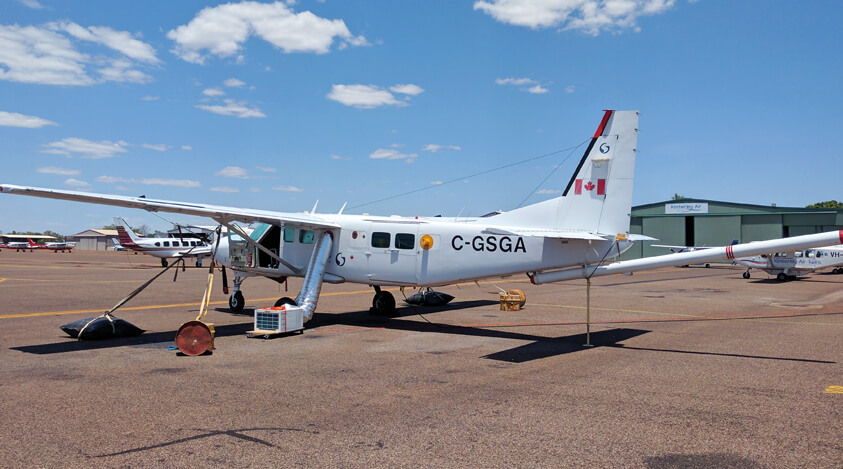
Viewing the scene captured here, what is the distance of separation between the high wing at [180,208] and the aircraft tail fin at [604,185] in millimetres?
6024

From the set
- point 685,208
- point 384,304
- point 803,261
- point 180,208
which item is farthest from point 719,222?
point 180,208

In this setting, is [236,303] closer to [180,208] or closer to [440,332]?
[180,208]

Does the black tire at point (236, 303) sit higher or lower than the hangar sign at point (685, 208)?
lower

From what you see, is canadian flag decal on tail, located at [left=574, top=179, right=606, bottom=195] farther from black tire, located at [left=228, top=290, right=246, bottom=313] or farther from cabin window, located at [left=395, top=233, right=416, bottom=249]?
black tire, located at [left=228, top=290, right=246, bottom=313]

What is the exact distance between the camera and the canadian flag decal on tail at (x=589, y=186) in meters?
12.6

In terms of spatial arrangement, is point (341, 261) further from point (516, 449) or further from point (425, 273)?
point (516, 449)

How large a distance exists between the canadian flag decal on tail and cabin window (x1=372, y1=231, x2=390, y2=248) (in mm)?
4782

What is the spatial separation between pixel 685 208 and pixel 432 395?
59563 mm

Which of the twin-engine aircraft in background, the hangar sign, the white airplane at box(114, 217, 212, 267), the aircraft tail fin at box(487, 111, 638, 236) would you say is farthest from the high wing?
the hangar sign

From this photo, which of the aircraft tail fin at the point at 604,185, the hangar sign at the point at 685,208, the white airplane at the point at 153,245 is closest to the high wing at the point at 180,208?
the aircraft tail fin at the point at 604,185

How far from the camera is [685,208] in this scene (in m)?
60.8

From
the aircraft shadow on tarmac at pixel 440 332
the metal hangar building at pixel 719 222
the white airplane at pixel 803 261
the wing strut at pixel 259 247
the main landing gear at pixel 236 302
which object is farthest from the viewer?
the metal hangar building at pixel 719 222

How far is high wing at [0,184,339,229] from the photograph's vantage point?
458 inches

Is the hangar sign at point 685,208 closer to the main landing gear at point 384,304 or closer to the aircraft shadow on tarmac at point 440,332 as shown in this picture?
the aircraft shadow on tarmac at point 440,332
